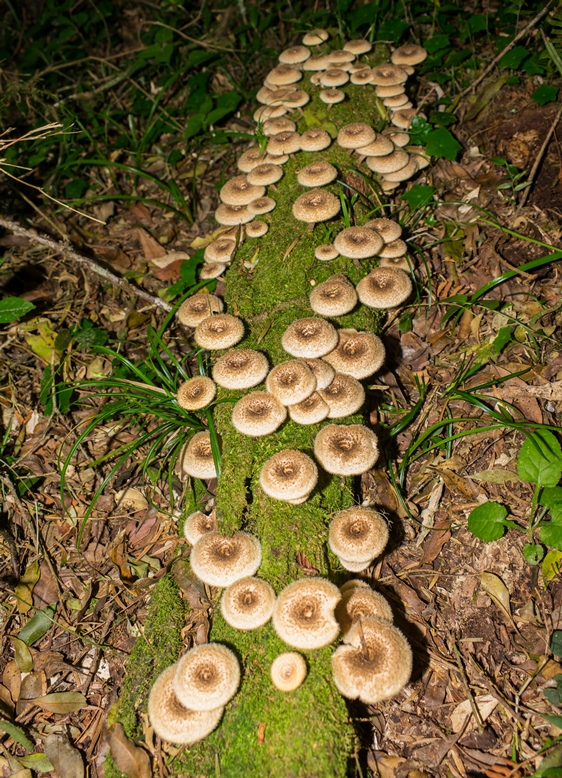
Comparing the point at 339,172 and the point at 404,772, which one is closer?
the point at 404,772

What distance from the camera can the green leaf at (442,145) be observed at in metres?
6.54

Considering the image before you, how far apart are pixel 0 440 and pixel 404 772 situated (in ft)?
18.4

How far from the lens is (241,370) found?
458cm

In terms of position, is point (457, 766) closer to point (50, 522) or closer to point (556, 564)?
point (556, 564)

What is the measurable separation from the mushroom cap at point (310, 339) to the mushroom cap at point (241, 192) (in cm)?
240

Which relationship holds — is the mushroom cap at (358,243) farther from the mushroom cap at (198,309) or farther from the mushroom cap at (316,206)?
the mushroom cap at (198,309)

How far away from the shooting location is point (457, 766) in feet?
12.7

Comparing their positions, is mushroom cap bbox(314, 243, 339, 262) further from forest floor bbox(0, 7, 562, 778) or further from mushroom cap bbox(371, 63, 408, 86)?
mushroom cap bbox(371, 63, 408, 86)

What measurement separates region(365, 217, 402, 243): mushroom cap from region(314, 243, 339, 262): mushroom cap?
1.77 feet

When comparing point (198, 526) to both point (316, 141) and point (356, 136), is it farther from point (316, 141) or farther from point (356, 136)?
point (356, 136)

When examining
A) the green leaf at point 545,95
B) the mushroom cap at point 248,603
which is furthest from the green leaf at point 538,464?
the green leaf at point 545,95

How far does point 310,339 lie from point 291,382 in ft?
1.74

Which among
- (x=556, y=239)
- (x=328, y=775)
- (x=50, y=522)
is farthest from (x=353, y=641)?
(x=556, y=239)

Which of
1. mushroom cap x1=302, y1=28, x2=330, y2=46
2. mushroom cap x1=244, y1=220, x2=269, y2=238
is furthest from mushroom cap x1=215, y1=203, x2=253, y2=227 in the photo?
mushroom cap x1=302, y1=28, x2=330, y2=46
